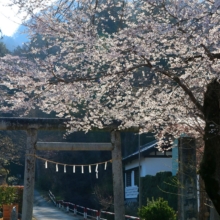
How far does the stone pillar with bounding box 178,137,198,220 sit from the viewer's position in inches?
420

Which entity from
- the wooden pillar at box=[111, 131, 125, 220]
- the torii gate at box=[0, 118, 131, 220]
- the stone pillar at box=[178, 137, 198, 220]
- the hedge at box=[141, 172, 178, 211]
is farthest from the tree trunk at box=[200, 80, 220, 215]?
the hedge at box=[141, 172, 178, 211]

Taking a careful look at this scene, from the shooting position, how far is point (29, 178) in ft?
38.0

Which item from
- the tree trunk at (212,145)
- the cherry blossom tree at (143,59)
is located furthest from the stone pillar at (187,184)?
the tree trunk at (212,145)

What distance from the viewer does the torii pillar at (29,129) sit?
448 inches

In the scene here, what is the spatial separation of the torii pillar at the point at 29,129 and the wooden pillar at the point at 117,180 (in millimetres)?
1532

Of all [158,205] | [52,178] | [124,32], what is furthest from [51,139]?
[124,32]

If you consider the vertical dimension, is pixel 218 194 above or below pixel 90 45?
below

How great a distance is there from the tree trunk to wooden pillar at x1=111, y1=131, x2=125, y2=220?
16.9 feet

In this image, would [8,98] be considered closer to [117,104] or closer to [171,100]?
[117,104]

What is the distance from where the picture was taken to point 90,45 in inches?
292

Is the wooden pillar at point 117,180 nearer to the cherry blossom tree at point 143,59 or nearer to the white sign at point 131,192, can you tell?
the cherry blossom tree at point 143,59

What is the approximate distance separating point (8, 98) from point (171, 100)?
3.09 m

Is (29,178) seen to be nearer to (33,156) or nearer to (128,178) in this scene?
(33,156)

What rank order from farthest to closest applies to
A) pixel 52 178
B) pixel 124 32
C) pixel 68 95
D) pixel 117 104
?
pixel 52 178, pixel 117 104, pixel 68 95, pixel 124 32
